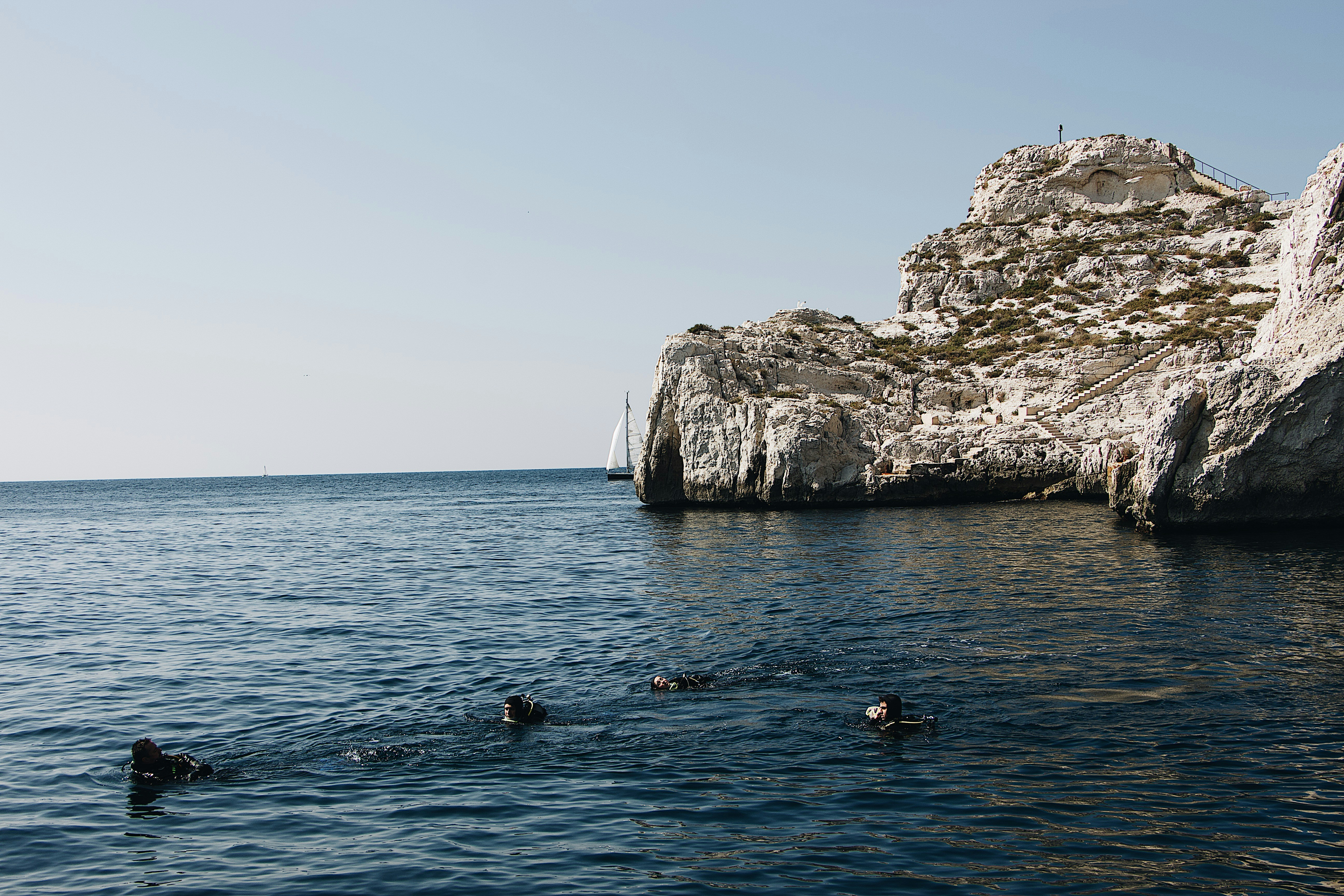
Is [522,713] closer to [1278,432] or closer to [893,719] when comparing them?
[893,719]

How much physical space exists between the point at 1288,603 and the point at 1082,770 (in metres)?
13.3

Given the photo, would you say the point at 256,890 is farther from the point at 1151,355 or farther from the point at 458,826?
the point at 1151,355

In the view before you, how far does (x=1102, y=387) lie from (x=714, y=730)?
50.7 metres

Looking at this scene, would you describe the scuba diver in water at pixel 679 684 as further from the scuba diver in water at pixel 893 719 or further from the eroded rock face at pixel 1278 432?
the eroded rock face at pixel 1278 432

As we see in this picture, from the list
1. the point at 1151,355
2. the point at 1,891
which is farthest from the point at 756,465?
the point at 1,891

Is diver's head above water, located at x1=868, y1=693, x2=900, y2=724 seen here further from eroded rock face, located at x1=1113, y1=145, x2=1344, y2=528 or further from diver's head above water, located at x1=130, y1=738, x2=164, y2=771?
eroded rock face, located at x1=1113, y1=145, x2=1344, y2=528

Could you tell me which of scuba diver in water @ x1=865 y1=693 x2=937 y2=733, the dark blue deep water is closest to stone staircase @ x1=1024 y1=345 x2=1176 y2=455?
the dark blue deep water

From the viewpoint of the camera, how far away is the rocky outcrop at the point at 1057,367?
33.1 meters

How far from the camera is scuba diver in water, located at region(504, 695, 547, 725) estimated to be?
47.6ft

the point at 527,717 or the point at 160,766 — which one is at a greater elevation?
the point at 527,717

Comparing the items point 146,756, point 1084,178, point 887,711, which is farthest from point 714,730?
point 1084,178

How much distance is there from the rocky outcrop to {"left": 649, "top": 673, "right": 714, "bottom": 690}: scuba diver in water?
2519 cm

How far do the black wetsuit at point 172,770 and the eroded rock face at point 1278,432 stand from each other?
33338 mm

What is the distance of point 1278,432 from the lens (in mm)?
31578
